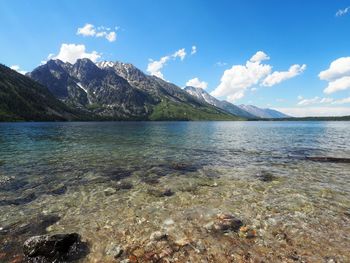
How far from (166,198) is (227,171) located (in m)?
10.6

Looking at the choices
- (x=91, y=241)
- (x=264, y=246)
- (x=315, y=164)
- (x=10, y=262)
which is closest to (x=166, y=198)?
(x=91, y=241)

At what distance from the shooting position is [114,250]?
10.2 m

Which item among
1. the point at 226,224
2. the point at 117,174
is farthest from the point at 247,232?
the point at 117,174

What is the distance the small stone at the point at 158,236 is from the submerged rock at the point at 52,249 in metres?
2.96

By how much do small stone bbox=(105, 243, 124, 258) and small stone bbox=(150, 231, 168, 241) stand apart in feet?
5.16

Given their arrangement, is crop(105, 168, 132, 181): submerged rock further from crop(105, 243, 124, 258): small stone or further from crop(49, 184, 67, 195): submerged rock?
crop(105, 243, 124, 258): small stone

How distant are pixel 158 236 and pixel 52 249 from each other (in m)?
4.50

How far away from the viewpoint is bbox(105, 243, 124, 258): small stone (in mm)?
9918

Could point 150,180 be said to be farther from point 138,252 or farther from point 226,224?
point 138,252

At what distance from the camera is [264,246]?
10297 millimetres

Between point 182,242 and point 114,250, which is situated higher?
point 182,242

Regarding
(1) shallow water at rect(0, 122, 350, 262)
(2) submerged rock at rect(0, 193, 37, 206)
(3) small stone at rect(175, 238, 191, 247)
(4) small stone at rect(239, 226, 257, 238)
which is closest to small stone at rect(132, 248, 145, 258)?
(1) shallow water at rect(0, 122, 350, 262)

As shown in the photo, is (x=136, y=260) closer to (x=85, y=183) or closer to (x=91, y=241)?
(x=91, y=241)

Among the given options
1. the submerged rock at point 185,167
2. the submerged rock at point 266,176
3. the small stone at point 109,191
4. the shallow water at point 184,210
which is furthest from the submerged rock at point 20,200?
the submerged rock at point 266,176
